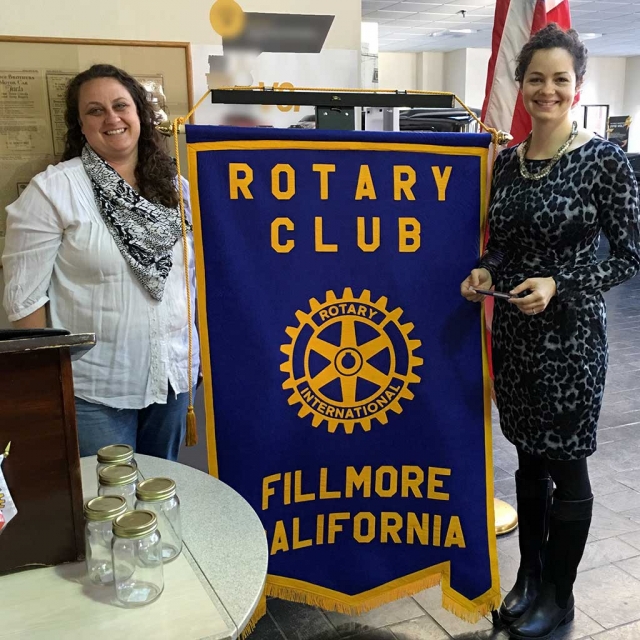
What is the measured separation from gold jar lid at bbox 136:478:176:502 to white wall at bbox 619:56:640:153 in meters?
16.8

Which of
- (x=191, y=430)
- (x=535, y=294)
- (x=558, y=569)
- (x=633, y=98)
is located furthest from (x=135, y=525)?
(x=633, y=98)

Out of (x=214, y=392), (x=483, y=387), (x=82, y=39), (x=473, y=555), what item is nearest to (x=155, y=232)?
(x=214, y=392)

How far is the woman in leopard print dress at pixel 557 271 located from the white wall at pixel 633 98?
15.8m

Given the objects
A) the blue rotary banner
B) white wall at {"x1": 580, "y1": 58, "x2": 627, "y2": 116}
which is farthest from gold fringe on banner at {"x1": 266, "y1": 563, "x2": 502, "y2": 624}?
white wall at {"x1": 580, "y1": 58, "x2": 627, "y2": 116}

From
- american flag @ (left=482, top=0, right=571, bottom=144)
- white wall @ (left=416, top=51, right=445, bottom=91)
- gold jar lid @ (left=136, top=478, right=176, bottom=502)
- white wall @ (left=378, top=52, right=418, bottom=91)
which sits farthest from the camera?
white wall @ (left=416, top=51, right=445, bottom=91)

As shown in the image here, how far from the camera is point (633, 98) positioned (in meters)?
15.3

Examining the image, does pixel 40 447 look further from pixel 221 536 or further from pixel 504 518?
pixel 504 518

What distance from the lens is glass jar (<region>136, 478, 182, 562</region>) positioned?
98 cm

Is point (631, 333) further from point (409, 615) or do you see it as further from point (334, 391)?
point (334, 391)

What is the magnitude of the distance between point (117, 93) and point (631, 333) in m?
4.82

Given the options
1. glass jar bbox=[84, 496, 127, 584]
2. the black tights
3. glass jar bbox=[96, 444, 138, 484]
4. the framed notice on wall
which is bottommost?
the black tights

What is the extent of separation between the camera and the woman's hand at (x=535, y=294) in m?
1.52

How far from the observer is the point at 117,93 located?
1.70 meters

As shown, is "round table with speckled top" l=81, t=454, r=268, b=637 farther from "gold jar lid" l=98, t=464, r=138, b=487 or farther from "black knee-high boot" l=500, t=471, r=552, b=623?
"black knee-high boot" l=500, t=471, r=552, b=623
